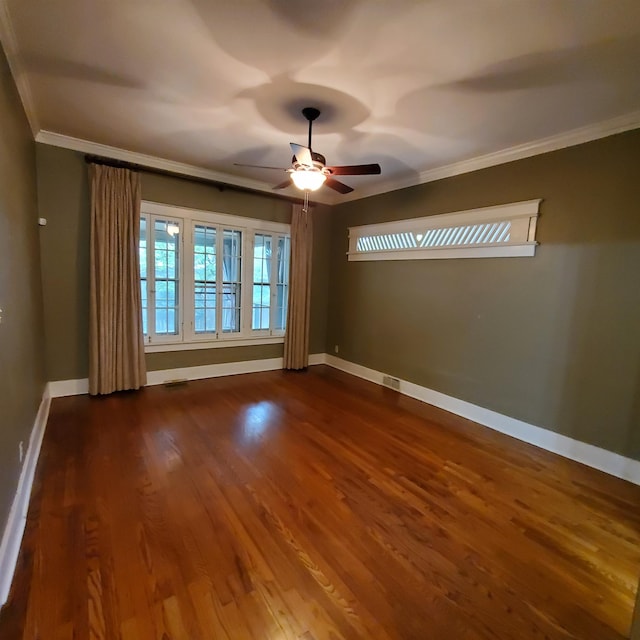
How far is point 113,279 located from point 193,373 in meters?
1.55

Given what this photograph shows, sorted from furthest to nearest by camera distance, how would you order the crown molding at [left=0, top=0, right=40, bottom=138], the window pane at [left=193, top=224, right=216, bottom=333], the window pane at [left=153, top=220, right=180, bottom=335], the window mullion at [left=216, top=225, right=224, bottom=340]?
the window mullion at [left=216, top=225, right=224, bottom=340]
the window pane at [left=193, top=224, right=216, bottom=333]
the window pane at [left=153, top=220, right=180, bottom=335]
the crown molding at [left=0, top=0, right=40, bottom=138]

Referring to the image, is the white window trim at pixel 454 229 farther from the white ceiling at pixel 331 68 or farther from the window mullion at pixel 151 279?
the window mullion at pixel 151 279

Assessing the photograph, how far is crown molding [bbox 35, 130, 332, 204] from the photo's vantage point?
3539mm

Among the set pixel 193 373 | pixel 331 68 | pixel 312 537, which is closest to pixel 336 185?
pixel 331 68

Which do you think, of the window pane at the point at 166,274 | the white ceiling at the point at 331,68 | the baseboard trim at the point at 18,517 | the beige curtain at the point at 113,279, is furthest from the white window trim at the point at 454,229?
the baseboard trim at the point at 18,517

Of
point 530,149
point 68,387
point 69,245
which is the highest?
point 530,149

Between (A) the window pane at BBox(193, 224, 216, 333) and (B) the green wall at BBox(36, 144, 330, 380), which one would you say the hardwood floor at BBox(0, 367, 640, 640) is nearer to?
(B) the green wall at BBox(36, 144, 330, 380)

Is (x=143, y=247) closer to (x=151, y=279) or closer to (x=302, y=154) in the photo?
(x=151, y=279)

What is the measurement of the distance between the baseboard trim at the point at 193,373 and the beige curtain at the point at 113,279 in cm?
22

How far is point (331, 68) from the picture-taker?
7.14 feet

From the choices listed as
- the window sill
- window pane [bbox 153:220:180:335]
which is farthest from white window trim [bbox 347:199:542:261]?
window pane [bbox 153:220:180:335]

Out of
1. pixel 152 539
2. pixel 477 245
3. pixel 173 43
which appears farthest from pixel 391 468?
pixel 173 43

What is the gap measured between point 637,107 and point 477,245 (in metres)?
1.51

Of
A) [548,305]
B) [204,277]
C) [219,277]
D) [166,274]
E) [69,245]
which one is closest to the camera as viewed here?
[548,305]
